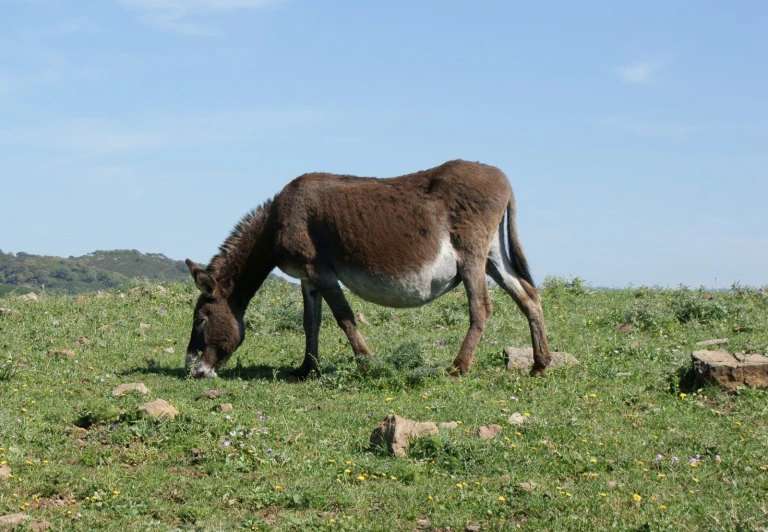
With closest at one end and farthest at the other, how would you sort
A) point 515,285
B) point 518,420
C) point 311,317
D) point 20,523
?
point 20,523, point 518,420, point 515,285, point 311,317

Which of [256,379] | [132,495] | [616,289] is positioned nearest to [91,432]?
[132,495]

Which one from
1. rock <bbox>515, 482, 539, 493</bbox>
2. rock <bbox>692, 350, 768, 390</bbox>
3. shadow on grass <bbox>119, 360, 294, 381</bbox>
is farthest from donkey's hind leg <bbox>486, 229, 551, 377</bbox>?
rock <bbox>515, 482, 539, 493</bbox>

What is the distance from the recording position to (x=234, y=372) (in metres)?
11.1

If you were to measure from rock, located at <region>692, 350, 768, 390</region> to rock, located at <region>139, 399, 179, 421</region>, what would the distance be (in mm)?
5661

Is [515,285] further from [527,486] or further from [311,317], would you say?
[527,486]

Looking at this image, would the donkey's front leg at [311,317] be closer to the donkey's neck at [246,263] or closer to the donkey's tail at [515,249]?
the donkey's neck at [246,263]

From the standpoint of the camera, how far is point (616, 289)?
57.9ft

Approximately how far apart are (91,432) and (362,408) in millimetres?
2735

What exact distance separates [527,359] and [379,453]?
3957mm

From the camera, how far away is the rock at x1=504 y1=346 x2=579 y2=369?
34.5 feet

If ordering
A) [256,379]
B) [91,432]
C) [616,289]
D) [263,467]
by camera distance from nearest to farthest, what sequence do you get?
[263,467], [91,432], [256,379], [616,289]

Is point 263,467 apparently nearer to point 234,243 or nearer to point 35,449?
point 35,449

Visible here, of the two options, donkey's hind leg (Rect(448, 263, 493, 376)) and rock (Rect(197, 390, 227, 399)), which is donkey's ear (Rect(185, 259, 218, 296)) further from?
donkey's hind leg (Rect(448, 263, 493, 376))

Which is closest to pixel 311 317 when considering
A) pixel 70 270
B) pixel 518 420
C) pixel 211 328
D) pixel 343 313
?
pixel 343 313
